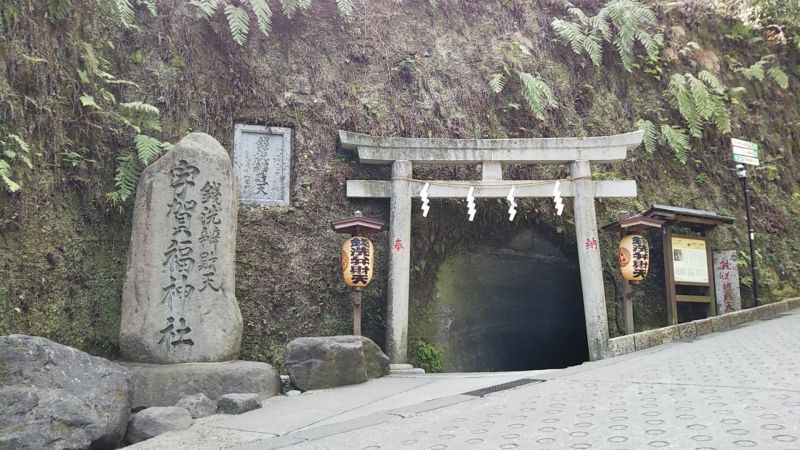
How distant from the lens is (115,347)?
7066 millimetres

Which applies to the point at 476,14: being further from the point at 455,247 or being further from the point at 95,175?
the point at 95,175

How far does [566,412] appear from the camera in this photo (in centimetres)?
439

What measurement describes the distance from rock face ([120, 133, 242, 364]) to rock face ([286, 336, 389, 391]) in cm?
79

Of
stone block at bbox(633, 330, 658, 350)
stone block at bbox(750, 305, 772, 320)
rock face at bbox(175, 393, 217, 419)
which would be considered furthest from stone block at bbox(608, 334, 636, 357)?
rock face at bbox(175, 393, 217, 419)

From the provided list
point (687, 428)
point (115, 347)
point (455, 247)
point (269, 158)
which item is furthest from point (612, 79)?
point (115, 347)

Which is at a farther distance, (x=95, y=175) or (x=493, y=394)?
(x=95, y=175)

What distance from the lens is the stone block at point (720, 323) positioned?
30.2 feet

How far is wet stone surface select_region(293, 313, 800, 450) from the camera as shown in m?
3.45

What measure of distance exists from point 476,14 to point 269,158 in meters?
5.63

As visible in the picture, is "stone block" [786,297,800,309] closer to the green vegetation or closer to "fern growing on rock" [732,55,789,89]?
"fern growing on rock" [732,55,789,89]

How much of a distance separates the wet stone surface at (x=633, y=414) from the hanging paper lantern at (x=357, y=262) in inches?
117

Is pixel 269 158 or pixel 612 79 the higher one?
pixel 612 79

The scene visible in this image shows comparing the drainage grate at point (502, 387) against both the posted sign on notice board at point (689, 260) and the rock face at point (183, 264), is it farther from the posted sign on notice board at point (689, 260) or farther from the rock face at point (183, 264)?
the posted sign on notice board at point (689, 260)

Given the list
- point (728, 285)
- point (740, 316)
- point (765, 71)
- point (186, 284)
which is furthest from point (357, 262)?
point (765, 71)
